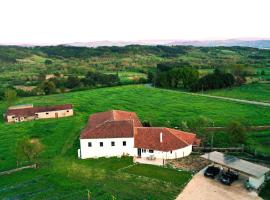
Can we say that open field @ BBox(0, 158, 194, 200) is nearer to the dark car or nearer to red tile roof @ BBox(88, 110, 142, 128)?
the dark car

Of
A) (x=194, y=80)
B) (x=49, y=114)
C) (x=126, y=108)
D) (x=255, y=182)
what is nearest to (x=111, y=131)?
(x=255, y=182)

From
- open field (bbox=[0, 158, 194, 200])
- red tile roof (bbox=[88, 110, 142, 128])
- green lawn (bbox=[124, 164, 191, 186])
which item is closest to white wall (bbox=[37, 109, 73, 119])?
red tile roof (bbox=[88, 110, 142, 128])

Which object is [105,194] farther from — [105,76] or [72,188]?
[105,76]

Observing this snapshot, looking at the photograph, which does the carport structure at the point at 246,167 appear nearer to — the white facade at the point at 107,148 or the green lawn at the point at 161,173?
the green lawn at the point at 161,173

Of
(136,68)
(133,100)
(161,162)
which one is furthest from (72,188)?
(136,68)

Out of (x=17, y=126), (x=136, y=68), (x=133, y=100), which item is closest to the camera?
(x=17, y=126)

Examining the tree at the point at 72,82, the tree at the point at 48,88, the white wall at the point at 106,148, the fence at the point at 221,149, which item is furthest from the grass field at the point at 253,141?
the tree at the point at 72,82

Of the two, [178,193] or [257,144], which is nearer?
[178,193]
